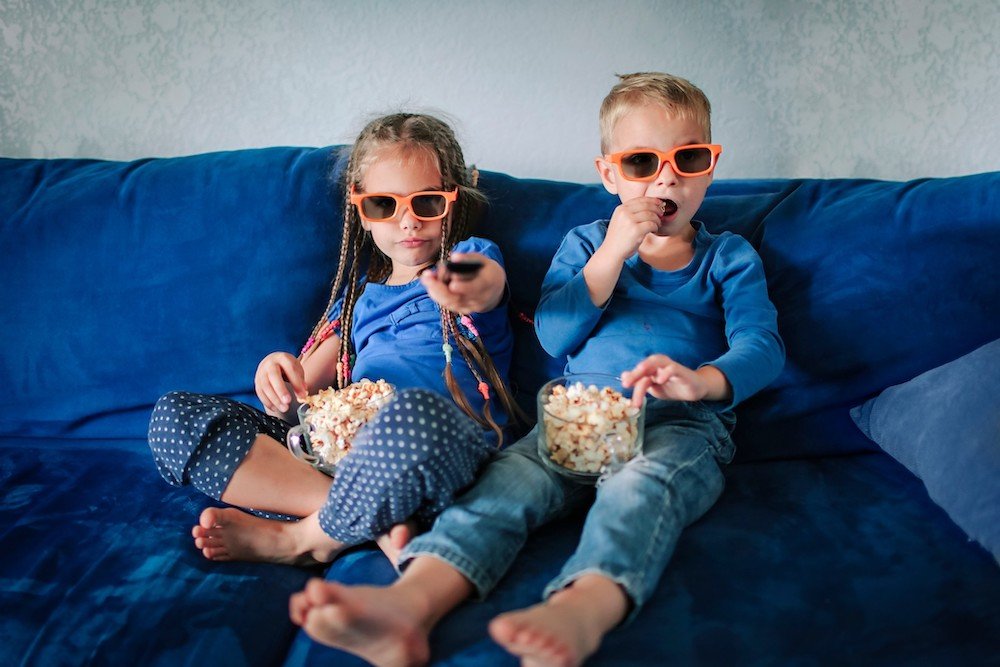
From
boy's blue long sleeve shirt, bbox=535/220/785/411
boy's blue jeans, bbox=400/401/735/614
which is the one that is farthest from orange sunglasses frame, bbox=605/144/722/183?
boy's blue jeans, bbox=400/401/735/614

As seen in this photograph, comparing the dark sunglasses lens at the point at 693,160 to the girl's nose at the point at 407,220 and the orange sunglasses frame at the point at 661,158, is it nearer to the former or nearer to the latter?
the orange sunglasses frame at the point at 661,158

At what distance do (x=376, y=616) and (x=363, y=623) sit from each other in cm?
2

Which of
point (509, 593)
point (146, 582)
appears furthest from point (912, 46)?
point (146, 582)

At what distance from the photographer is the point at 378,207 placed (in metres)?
1.55

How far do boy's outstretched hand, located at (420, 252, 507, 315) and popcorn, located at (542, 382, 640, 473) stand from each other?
0.75 ft

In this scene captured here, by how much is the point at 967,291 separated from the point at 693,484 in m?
0.66

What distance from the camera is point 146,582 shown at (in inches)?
48.6

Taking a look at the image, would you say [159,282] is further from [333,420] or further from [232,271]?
[333,420]

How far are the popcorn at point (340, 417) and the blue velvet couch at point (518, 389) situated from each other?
0.57 ft

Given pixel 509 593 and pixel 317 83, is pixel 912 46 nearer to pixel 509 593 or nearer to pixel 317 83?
pixel 317 83

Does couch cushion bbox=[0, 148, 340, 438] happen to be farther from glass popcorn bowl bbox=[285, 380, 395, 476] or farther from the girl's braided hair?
glass popcorn bowl bbox=[285, 380, 395, 476]

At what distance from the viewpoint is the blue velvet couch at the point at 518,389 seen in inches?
44.1

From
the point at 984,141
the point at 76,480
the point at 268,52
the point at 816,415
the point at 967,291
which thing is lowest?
the point at 76,480

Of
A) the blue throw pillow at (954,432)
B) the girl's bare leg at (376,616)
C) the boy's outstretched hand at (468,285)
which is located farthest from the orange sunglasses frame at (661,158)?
the girl's bare leg at (376,616)
